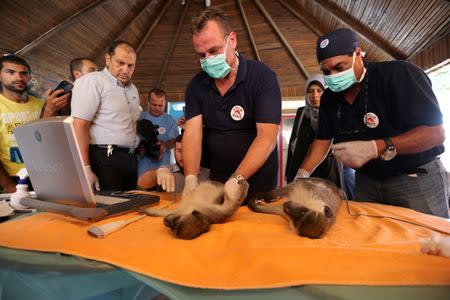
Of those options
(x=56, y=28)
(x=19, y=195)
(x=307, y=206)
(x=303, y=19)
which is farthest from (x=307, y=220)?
(x=303, y=19)

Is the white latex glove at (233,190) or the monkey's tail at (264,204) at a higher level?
the white latex glove at (233,190)

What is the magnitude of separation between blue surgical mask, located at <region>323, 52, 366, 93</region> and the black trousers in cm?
143

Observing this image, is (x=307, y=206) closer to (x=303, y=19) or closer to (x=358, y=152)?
(x=358, y=152)

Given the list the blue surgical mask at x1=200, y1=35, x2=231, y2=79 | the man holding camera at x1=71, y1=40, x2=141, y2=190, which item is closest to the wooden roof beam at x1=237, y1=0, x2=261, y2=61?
the man holding camera at x1=71, y1=40, x2=141, y2=190

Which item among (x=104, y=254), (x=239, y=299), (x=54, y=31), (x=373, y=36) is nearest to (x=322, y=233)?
(x=239, y=299)

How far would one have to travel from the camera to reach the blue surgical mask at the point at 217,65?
138 cm

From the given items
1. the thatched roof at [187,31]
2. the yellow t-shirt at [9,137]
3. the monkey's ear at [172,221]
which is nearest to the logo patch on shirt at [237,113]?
the monkey's ear at [172,221]

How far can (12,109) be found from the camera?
7.30ft

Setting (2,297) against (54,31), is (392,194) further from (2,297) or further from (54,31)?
(54,31)

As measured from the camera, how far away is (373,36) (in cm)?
392

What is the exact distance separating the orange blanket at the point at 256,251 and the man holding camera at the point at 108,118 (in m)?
Answer: 0.98

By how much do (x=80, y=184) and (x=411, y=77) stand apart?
4.57 feet

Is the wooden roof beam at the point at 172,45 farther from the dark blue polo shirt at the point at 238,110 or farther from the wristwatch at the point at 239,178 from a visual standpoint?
the wristwatch at the point at 239,178

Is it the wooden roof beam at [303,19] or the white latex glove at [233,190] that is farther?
the wooden roof beam at [303,19]
